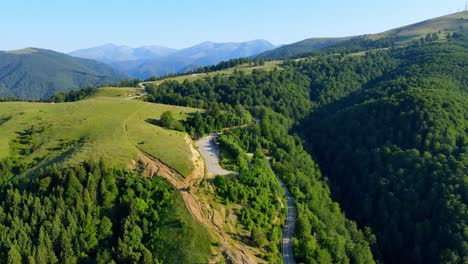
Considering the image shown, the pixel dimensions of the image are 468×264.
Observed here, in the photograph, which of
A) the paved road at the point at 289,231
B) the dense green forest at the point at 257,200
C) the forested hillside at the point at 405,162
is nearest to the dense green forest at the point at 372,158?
the forested hillside at the point at 405,162

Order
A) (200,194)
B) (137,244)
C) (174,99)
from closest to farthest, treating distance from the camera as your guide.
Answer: (137,244)
(200,194)
(174,99)

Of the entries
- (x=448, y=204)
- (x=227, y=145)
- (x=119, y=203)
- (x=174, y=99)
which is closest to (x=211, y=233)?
(x=119, y=203)

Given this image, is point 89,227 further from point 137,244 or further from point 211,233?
point 211,233

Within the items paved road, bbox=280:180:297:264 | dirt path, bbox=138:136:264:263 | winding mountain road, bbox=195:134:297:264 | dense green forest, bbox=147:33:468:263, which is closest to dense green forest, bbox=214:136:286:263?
paved road, bbox=280:180:297:264

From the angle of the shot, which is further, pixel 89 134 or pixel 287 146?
pixel 287 146

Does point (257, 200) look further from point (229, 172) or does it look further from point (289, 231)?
point (229, 172)

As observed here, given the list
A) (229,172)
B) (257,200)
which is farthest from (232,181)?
(257,200)
